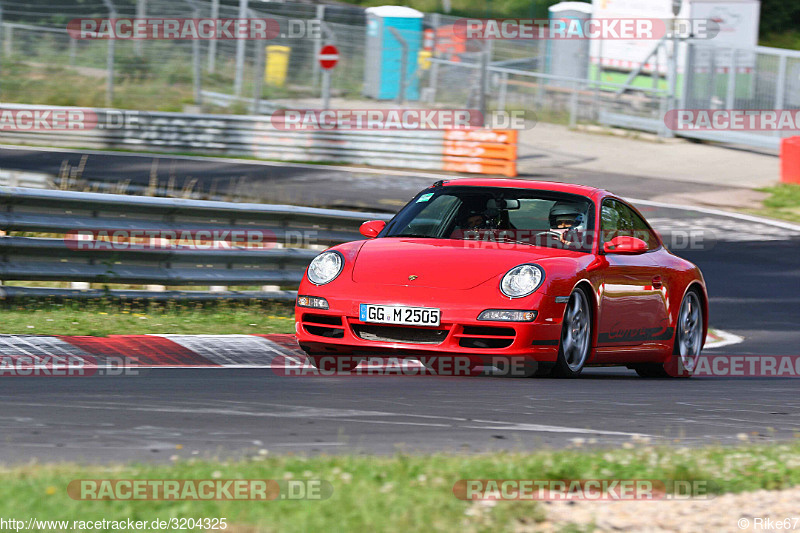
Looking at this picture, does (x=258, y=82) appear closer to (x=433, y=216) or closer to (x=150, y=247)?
(x=150, y=247)

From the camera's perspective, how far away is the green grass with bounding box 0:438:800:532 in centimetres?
348

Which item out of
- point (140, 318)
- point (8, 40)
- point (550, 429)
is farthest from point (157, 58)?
point (550, 429)

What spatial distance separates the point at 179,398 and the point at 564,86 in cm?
2655

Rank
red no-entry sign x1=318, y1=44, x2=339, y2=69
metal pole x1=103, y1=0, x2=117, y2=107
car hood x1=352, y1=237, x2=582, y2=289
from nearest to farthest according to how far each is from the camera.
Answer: car hood x1=352, y1=237, x2=582, y2=289 → metal pole x1=103, y1=0, x2=117, y2=107 → red no-entry sign x1=318, y1=44, x2=339, y2=69

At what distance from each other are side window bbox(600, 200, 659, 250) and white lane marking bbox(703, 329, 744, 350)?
2.45 meters

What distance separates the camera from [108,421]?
5.18 m

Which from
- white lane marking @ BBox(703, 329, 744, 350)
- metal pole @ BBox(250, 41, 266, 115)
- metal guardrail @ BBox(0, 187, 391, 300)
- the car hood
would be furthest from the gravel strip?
metal pole @ BBox(250, 41, 266, 115)

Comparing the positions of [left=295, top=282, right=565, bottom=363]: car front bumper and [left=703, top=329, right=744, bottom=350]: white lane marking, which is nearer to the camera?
[left=295, top=282, right=565, bottom=363]: car front bumper

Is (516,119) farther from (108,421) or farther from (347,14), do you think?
(108,421)

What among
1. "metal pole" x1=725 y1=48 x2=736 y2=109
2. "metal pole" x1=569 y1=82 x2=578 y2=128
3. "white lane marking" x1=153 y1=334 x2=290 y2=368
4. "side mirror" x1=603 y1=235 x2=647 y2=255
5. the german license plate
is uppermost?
"metal pole" x1=725 y1=48 x2=736 y2=109

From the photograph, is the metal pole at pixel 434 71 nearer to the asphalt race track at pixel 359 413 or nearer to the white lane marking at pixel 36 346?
the asphalt race track at pixel 359 413

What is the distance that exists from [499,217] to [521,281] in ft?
3.52

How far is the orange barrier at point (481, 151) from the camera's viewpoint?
23.4 meters

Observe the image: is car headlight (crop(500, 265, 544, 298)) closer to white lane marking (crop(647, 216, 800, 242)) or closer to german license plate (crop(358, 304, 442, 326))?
german license plate (crop(358, 304, 442, 326))
